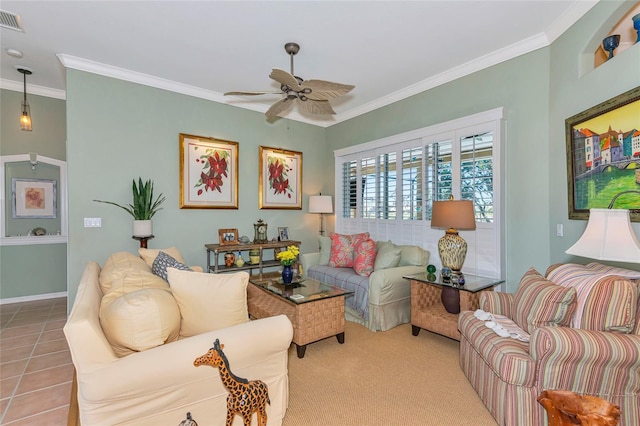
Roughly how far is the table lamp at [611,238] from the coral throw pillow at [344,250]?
2.54 metres

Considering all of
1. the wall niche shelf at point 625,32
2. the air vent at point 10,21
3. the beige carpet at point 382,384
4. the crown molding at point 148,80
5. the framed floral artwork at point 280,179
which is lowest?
the beige carpet at point 382,384

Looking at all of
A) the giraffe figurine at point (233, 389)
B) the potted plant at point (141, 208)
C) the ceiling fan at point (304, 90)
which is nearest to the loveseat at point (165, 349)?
the giraffe figurine at point (233, 389)

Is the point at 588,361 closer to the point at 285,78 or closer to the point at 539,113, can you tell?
the point at 539,113

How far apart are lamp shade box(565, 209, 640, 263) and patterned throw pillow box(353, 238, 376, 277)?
222 cm

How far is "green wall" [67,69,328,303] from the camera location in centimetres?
350

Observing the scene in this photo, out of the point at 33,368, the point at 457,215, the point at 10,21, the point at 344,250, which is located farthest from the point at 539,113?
the point at 33,368

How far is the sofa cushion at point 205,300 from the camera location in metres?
1.78

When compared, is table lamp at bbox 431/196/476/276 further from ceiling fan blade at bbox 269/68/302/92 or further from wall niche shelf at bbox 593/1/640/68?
ceiling fan blade at bbox 269/68/302/92

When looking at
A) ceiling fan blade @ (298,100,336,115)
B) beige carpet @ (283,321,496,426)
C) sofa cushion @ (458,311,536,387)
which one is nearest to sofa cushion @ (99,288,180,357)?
beige carpet @ (283,321,496,426)

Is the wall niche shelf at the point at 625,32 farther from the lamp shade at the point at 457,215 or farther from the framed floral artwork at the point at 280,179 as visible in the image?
the framed floral artwork at the point at 280,179

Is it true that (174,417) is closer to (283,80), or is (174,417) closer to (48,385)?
(48,385)

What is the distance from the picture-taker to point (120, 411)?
1305mm

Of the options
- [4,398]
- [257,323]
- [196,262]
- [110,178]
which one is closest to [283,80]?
[257,323]

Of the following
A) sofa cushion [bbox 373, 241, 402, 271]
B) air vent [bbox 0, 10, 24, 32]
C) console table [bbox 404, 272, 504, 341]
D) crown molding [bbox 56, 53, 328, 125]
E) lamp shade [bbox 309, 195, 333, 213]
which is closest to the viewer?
air vent [bbox 0, 10, 24, 32]
